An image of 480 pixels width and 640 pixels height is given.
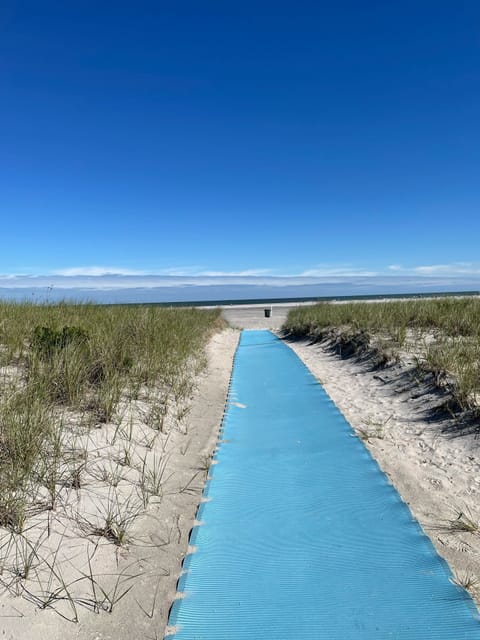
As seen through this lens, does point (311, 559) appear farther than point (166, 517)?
No

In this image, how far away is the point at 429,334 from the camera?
764cm

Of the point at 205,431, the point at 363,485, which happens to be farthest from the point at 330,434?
the point at 205,431

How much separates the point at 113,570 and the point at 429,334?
23.9 feet

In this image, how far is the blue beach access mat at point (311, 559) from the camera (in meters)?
1.78

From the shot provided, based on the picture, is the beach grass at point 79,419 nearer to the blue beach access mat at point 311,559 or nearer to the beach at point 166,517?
the beach at point 166,517

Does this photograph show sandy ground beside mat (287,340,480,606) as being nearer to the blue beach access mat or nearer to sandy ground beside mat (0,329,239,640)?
the blue beach access mat

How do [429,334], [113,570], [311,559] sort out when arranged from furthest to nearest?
[429,334] < [311,559] < [113,570]

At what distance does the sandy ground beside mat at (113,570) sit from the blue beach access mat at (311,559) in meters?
0.13

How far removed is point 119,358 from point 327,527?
3.54 metres

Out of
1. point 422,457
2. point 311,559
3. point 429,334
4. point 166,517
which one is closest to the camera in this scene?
point 311,559

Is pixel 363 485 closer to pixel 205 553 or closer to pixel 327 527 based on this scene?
pixel 327 527

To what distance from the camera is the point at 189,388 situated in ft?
17.9

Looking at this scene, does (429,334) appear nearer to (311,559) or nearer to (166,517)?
(311,559)

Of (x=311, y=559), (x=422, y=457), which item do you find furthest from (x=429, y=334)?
(x=311, y=559)
